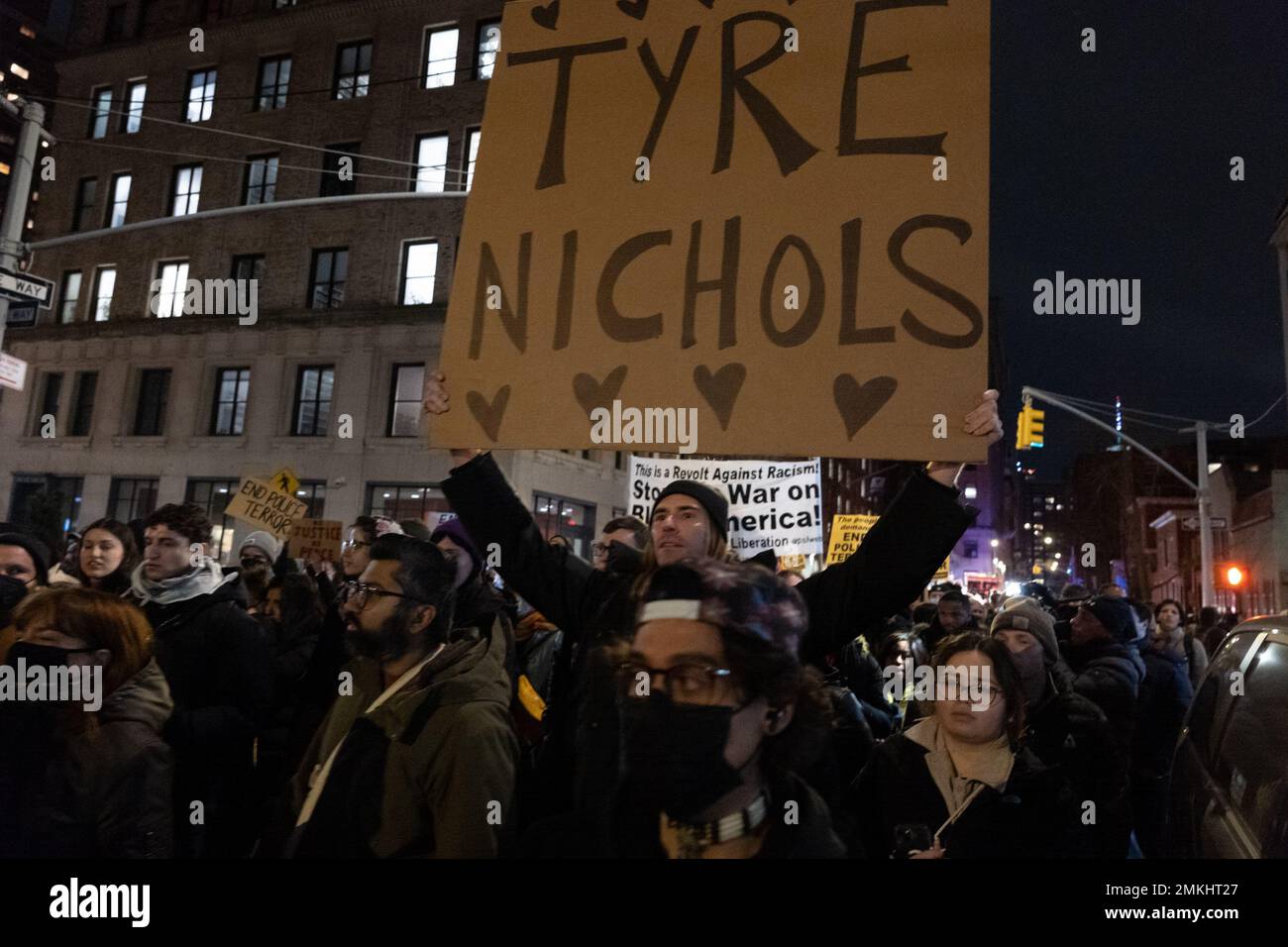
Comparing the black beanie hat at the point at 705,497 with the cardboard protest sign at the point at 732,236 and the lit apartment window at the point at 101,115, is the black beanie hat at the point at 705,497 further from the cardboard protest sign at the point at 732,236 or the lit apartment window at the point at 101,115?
the lit apartment window at the point at 101,115

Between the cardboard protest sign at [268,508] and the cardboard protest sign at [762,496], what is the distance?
4.21 metres

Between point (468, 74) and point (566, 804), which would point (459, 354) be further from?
point (468, 74)

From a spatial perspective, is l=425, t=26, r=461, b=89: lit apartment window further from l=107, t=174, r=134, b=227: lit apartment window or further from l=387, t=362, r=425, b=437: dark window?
l=107, t=174, r=134, b=227: lit apartment window

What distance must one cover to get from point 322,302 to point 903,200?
79.8ft

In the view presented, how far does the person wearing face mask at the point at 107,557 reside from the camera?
3.99 meters

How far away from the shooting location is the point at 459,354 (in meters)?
2.90

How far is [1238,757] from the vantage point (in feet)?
9.66

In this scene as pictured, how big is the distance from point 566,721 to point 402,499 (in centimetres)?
2064

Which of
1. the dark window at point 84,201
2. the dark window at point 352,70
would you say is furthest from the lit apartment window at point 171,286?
the dark window at point 352,70

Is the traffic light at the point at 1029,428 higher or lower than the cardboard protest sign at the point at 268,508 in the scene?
higher

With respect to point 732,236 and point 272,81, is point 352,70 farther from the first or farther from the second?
point 732,236

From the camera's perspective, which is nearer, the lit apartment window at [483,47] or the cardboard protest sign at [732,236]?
the cardboard protest sign at [732,236]
